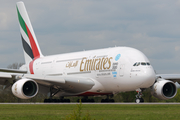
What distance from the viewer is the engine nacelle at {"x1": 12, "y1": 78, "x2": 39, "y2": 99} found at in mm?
25438

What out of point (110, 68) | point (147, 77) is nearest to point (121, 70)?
point (110, 68)

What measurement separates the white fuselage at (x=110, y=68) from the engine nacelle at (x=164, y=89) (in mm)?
1673

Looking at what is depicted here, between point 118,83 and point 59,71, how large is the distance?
7.94m

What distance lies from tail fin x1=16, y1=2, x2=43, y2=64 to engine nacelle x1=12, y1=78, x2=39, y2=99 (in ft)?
36.4

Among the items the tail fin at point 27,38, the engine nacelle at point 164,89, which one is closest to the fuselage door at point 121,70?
the engine nacelle at point 164,89

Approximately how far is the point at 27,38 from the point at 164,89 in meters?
17.8

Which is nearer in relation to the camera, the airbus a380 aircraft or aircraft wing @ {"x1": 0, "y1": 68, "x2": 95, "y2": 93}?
the airbus a380 aircraft

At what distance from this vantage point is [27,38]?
38656 mm

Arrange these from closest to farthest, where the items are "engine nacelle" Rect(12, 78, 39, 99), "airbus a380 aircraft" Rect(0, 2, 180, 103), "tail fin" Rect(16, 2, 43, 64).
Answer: "airbus a380 aircraft" Rect(0, 2, 180, 103) → "engine nacelle" Rect(12, 78, 39, 99) → "tail fin" Rect(16, 2, 43, 64)
